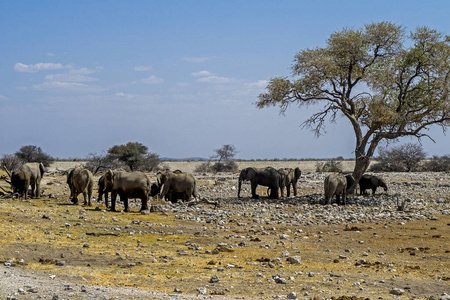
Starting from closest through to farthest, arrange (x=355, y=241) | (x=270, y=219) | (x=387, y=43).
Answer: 1. (x=355, y=241)
2. (x=270, y=219)
3. (x=387, y=43)

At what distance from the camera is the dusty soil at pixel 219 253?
9.70 metres

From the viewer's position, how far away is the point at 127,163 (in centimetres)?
5575

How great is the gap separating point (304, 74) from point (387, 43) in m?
4.69

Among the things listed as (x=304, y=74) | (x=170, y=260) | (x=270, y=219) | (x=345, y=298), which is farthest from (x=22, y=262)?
(x=304, y=74)

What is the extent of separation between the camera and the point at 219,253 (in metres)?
13.2

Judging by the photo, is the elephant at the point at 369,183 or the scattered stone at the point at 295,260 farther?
the elephant at the point at 369,183

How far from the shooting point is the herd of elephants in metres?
19.9

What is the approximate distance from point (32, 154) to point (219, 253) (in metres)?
45.9

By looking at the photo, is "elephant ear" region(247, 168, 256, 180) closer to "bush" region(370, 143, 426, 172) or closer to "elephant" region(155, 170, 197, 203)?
"elephant" region(155, 170, 197, 203)

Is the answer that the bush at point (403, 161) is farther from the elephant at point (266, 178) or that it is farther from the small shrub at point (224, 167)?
the elephant at point (266, 178)

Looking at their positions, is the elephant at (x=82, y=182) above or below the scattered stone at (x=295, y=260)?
above

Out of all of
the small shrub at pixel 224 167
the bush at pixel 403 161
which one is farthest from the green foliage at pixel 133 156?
the bush at pixel 403 161

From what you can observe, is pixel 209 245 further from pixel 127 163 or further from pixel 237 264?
pixel 127 163

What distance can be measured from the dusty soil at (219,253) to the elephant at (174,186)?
1.16 m
